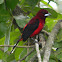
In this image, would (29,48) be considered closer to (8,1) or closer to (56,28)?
(56,28)

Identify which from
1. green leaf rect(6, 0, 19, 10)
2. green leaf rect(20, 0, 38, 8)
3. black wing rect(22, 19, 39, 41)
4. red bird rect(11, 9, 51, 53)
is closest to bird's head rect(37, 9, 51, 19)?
red bird rect(11, 9, 51, 53)

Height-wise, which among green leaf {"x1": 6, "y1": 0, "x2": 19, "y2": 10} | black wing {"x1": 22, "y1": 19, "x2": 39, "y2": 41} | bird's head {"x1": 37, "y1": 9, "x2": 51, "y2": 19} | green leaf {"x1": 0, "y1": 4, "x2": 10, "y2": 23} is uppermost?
green leaf {"x1": 6, "y1": 0, "x2": 19, "y2": 10}

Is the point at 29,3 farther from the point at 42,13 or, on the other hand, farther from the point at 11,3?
the point at 42,13

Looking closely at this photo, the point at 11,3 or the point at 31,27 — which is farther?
the point at 31,27

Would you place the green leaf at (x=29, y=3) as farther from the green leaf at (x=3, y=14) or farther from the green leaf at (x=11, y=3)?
the green leaf at (x=3, y=14)

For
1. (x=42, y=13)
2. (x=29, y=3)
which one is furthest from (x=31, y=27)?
(x=29, y=3)

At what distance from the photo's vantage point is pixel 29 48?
5.13 ft

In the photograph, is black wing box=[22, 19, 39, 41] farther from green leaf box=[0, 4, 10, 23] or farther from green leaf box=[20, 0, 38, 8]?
green leaf box=[0, 4, 10, 23]

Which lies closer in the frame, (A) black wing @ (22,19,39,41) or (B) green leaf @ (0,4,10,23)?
(B) green leaf @ (0,4,10,23)

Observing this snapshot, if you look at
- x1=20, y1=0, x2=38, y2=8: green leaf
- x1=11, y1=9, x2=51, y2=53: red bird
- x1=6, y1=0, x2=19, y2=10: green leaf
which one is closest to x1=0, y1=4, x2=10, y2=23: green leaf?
x1=6, y1=0, x2=19, y2=10: green leaf

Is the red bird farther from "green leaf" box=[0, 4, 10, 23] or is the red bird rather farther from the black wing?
"green leaf" box=[0, 4, 10, 23]

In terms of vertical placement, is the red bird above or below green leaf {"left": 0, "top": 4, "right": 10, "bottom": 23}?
below

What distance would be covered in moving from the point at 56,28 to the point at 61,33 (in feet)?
0.37

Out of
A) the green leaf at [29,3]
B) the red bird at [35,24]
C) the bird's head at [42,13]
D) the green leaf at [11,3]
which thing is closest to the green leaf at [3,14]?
the green leaf at [11,3]
